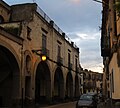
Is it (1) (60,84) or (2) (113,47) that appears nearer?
(2) (113,47)

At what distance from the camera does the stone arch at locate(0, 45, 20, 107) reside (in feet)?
84.1

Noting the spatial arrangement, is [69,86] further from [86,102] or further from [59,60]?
[86,102]

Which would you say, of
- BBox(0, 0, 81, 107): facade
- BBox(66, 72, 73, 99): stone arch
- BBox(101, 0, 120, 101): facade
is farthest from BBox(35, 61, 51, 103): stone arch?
BBox(101, 0, 120, 101): facade

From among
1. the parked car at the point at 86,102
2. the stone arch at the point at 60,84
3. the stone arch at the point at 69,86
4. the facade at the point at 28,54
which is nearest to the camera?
the parked car at the point at 86,102

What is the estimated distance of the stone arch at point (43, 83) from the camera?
3557cm

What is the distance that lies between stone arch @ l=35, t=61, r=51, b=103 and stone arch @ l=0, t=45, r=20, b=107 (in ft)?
20.7

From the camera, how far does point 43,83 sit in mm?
39000

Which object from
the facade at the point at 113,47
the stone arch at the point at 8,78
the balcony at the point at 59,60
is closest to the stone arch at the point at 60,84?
the balcony at the point at 59,60

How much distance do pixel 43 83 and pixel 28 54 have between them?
36.5 ft

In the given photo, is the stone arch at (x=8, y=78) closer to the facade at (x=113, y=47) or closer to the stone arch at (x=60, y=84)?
the facade at (x=113, y=47)

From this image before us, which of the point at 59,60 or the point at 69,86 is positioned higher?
the point at 59,60

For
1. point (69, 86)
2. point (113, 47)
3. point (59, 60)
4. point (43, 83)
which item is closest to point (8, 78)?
point (43, 83)

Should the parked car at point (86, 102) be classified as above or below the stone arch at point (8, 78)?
below

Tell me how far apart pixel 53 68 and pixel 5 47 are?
14243mm
